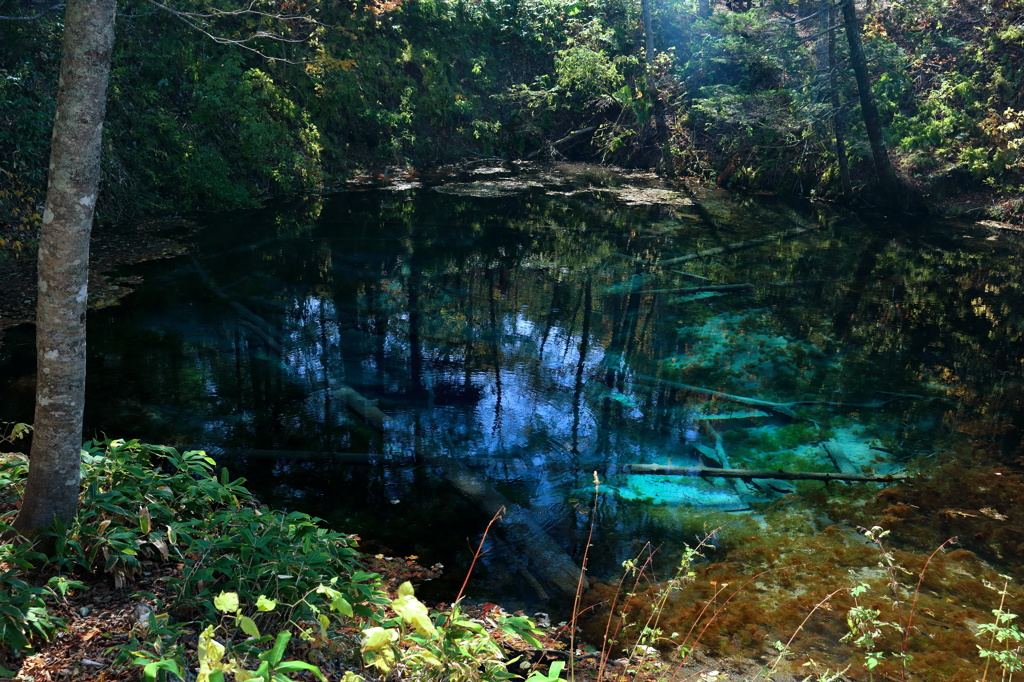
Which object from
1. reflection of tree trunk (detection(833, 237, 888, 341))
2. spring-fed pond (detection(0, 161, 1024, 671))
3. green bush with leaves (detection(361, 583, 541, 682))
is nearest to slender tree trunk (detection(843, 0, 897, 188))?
reflection of tree trunk (detection(833, 237, 888, 341))

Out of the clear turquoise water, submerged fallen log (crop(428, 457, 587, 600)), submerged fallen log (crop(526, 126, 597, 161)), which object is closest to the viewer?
submerged fallen log (crop(428, 457, 587, 600))

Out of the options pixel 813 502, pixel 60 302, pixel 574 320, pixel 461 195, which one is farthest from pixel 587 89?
pixel 60 302

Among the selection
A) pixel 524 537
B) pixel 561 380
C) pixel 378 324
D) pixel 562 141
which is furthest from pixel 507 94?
pixel 524 537

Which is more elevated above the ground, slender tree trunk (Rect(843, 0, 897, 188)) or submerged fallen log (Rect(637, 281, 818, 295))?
slender tree trunk (Rect(843, 0, 897, 188))

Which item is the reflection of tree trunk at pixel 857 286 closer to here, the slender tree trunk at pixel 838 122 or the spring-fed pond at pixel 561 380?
the spring-fed pond at pixel 561 380

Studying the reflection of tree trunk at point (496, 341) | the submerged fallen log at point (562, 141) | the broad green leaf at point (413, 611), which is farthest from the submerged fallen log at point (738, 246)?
the broad green leaf at point (413, 611)

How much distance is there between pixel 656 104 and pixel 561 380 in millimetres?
14368

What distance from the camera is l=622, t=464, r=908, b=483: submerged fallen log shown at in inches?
243

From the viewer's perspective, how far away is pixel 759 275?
38.8ft

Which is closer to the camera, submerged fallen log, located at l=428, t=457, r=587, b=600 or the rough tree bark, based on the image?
submerged fallen log, located at l=428, t=457, r=587, b=600

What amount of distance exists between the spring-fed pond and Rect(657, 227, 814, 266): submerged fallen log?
0.22 feet

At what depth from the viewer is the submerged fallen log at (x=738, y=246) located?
1241cm

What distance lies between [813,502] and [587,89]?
664 inches

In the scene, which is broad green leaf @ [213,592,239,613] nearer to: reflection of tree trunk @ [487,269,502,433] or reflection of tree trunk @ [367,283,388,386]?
reflection of tree trunk @ [487,269,502,433]
